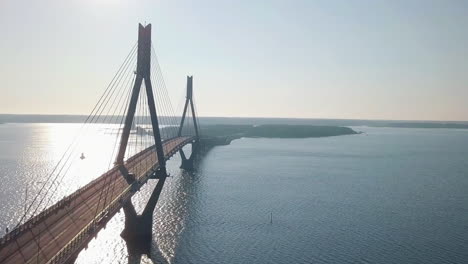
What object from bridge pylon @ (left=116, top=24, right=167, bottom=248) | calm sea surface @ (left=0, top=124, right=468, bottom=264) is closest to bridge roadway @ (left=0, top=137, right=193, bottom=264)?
bridge pylon @ (left=116, top=24, right=167, bottom=248)

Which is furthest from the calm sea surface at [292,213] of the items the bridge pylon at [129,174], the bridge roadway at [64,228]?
the bridge roadway at [64,228]

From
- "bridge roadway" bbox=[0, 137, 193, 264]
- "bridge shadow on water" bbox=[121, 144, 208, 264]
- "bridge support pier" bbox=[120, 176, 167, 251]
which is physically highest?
"bridge roadway" bbox=[0, 137, 193, 264]

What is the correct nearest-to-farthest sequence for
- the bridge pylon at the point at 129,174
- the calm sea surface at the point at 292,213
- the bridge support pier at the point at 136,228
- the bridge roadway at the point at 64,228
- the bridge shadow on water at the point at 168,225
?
the bridge roadway at the point at 64,228 < the bridge shadow on water at the point at 168,225 < the calm sea surface at the point at 292,213 < the bridge support pier at the point at 136,228 < the bridge pylon at the point at 129,174

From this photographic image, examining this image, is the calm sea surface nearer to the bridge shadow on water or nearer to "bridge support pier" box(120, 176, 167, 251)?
the bridge shadow on water

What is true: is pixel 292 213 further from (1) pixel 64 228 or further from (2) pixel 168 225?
(1) pixel 64 228

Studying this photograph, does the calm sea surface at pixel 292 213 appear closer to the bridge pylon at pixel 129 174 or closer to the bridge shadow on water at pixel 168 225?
the bridge shadow on water at pixel 168 225

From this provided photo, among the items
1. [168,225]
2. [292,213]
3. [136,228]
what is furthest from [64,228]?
[292,213]
